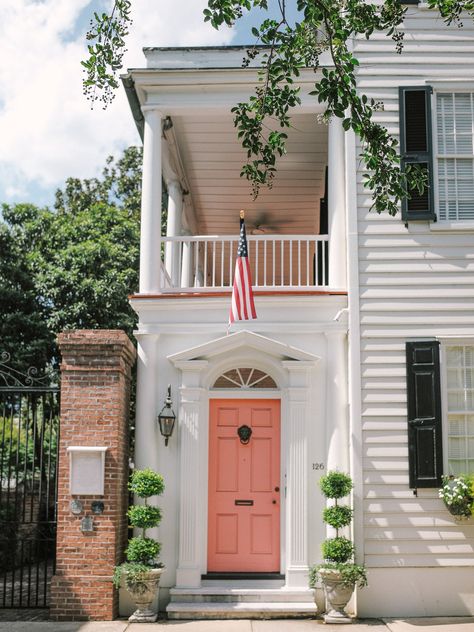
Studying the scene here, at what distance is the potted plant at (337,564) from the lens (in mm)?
9445

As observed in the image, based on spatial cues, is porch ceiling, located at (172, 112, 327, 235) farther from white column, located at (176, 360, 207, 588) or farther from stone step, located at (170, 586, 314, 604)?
stone step, located at (170, 586, 314, 604)

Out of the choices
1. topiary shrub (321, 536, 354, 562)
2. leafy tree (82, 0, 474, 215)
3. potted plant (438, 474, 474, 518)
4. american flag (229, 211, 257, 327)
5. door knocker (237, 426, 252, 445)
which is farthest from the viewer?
door knocker (237, 426, 252, 445)

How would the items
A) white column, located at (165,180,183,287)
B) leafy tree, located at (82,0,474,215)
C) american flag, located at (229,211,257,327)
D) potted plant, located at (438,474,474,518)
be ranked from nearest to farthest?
leafy tree, located at (82,0,474,215)
potted plant, located at (438,474,474,518)
american flag, located at (229,211,257,327)
white column, located at (165,180,183,287)

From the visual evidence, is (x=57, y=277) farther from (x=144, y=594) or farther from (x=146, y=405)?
(x=144, y=594)

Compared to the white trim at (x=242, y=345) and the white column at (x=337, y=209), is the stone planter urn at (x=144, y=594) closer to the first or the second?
the white trim at (x=242, y=345)

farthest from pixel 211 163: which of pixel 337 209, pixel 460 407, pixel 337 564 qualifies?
pixel 337 564

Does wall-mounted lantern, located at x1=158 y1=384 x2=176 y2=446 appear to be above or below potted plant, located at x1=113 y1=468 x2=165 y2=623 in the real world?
A: above

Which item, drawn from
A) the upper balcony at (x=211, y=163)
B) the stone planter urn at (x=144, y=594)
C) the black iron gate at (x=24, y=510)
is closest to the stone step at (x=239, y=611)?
the stone planter urn at (x=144, y=594)

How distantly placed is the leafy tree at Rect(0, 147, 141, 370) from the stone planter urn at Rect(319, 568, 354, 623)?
32.2 feet

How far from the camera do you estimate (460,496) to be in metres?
9.71

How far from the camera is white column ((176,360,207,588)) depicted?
33.1ft

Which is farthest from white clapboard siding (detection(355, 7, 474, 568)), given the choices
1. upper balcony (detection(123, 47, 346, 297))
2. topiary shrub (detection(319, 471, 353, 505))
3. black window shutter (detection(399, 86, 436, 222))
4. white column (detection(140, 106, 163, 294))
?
white column (detection(140, 106, 163, 294))

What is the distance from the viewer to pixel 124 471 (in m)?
10.4

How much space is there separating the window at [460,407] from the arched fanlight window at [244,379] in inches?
87.5
